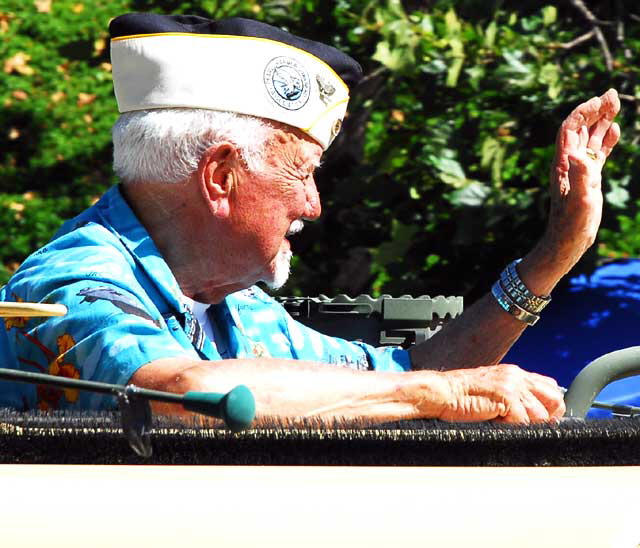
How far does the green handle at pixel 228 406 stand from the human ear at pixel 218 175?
1108mm

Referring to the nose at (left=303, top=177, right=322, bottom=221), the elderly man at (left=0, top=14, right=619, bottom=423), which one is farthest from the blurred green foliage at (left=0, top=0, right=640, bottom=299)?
the nose at (left=303, top=177, right=322, bottom=221)

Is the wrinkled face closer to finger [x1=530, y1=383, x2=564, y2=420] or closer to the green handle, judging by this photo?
finger [x1=530, y1=383, x2=564, y2=420]

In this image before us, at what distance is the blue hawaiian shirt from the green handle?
50 cm

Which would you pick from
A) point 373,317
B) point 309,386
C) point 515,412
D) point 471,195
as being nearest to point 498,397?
point 515,412

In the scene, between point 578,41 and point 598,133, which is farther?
point 578,41

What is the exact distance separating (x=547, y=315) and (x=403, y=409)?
231 centimetres

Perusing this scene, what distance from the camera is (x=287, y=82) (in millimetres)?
2605

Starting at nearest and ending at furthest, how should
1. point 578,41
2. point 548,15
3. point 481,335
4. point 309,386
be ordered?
point 309,386 < point 481,335 < point 548,15 < point 578,41

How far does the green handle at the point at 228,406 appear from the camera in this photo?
4.76 ft

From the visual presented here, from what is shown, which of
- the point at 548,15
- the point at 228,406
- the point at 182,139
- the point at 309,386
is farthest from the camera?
the point at 548,15

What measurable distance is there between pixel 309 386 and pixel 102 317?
0.40 meters

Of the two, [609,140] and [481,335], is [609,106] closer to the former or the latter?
[609,140]

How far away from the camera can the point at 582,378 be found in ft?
7.63

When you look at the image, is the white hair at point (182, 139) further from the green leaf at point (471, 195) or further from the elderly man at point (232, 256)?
the green leaf at point (471, 195)
